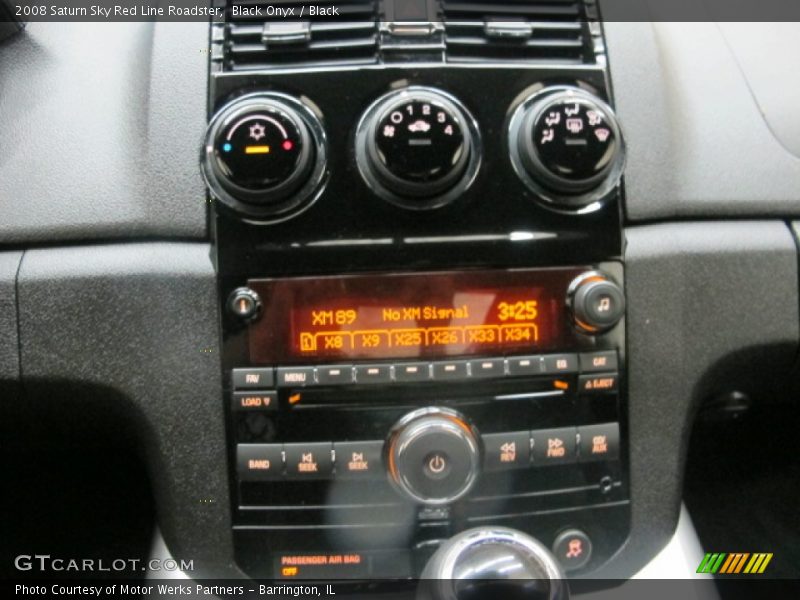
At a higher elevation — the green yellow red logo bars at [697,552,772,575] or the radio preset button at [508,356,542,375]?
the radio preset button at [508,356,542,375]

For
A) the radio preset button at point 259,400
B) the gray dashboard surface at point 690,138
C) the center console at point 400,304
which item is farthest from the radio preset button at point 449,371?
the gray dashboard surface at point 690,138

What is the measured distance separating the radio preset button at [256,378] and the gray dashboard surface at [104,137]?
21 centimetres

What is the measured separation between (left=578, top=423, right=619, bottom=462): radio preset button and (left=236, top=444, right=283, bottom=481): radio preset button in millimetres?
405

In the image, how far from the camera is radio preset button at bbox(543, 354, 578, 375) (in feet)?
3.22

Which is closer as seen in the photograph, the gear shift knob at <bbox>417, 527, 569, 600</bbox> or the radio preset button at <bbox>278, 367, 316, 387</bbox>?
the gear shift knob at <bbox>417, 527, 569, 600</bbox>

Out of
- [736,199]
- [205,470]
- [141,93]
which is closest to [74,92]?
[141,93]

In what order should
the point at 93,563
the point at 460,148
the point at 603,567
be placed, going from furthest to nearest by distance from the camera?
the point at 93,563 < the point at 603,567 < the point at 460,148

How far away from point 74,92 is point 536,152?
676 millimetres

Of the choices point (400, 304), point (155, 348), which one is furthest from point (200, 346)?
point (400, 304)

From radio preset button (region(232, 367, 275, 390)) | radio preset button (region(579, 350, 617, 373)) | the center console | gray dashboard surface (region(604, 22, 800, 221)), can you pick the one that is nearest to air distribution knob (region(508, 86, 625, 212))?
the center console

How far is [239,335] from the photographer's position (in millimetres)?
978

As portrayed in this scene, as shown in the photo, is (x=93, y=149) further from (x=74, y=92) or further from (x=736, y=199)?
(x=736, y=199)

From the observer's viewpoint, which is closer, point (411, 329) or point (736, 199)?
point (411, 329)

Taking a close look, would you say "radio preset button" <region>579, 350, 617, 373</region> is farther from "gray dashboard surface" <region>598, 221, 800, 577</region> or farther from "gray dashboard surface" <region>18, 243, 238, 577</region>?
"gray dashboard surface" <region>18, 243, 238, 577</region>
